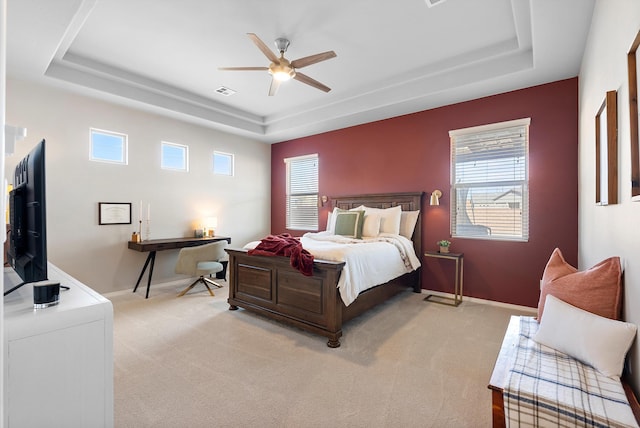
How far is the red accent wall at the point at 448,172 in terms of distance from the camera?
140 inches

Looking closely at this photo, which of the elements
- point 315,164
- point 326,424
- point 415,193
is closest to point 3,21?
point 326,424

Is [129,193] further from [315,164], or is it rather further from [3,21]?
[3,21]

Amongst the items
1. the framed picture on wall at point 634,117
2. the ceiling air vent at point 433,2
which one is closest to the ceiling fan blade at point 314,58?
the ceiling air vent at point 433,2

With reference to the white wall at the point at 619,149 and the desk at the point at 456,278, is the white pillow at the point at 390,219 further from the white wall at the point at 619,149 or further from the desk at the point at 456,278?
the white wall at the point at 619,149

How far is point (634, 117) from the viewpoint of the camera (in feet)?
4.37

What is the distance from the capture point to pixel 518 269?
384 cm

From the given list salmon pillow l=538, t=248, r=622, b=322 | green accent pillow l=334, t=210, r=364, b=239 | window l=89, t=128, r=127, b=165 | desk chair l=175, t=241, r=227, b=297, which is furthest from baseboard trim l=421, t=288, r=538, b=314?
window l=89, t=128, r=127, b=165

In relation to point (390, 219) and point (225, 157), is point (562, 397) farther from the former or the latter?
point (225, 157)

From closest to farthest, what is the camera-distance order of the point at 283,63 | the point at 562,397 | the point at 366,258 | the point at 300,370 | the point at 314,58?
the point at 562,397, the point at 300,370, the point at 314,58, the point at 283,63, the point at 366,258

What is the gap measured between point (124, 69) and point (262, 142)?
2934 millimetres

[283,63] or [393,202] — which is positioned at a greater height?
[283,63]

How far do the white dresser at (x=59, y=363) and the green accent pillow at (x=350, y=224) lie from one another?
11.1 feet

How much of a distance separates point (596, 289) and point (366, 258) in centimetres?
185

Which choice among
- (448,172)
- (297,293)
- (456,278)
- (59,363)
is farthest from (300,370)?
(448,172)
